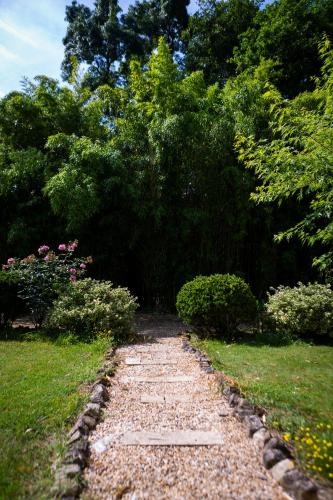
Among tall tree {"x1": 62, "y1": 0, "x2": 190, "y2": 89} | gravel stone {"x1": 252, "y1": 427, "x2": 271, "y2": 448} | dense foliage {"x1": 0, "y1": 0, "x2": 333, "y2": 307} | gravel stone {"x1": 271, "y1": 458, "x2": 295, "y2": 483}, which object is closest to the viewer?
gravel stone {"x1": 271, "y1": 458, "x2": 295, "y2": 483}

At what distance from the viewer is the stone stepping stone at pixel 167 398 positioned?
258 cm

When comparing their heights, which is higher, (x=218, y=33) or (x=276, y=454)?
(x=218, y=33)

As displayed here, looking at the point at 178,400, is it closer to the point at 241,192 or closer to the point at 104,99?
the point at 241,192

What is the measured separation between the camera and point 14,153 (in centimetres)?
628

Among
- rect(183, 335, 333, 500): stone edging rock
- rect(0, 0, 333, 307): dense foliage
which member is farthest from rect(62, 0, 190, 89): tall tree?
rect(183, 335, 333, 500): stone edging rock

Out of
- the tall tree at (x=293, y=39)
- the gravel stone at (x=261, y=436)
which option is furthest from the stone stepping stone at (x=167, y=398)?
the tall tree at (x=293, y=39)

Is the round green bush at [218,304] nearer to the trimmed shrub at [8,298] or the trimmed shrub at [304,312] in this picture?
the trimmed shrub at [304,312]

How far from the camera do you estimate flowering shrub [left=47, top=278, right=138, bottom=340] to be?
475 cm

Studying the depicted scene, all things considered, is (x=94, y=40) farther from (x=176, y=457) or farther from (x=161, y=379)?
(x=176, y=457)

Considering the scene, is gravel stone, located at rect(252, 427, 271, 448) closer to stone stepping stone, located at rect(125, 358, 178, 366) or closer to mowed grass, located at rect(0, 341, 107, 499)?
mowed grass, located at rect(0, 341, 107, 499)

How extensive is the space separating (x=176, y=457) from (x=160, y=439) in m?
0.21

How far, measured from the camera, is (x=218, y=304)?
4562mm

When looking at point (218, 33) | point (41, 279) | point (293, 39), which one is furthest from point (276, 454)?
point (218, 33)

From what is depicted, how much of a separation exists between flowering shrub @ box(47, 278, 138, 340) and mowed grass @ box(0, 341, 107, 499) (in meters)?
0.51
